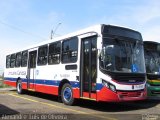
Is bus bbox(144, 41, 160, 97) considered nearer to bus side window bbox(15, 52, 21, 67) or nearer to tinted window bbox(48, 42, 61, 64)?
tinted window bbox(48, 42, 61, 64)

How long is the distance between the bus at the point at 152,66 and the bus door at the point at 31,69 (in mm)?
6488

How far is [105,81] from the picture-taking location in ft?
40.2

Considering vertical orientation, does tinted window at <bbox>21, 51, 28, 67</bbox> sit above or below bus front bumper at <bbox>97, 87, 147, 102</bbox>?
above

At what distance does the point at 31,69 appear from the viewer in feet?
64.7

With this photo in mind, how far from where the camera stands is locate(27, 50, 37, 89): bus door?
19297mm

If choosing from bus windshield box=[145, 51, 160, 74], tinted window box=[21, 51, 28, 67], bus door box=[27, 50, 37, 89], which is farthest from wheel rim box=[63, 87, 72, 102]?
tinted window box=[21, 51, 28, 67]

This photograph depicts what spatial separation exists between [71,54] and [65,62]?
0.72 meters

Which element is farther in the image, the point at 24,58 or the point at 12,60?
the point at 12,60

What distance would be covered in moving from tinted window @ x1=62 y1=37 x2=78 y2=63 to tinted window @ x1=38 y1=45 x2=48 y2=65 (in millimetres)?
2352

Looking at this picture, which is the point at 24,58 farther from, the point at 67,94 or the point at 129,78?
the point at 129,78

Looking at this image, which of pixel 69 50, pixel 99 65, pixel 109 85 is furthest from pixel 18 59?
pixel 109 85

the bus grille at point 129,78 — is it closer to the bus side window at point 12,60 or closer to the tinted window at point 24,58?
the tinted window at point 24,58

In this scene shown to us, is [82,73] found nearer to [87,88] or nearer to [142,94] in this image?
[87,88]

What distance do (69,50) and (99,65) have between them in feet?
9.15
